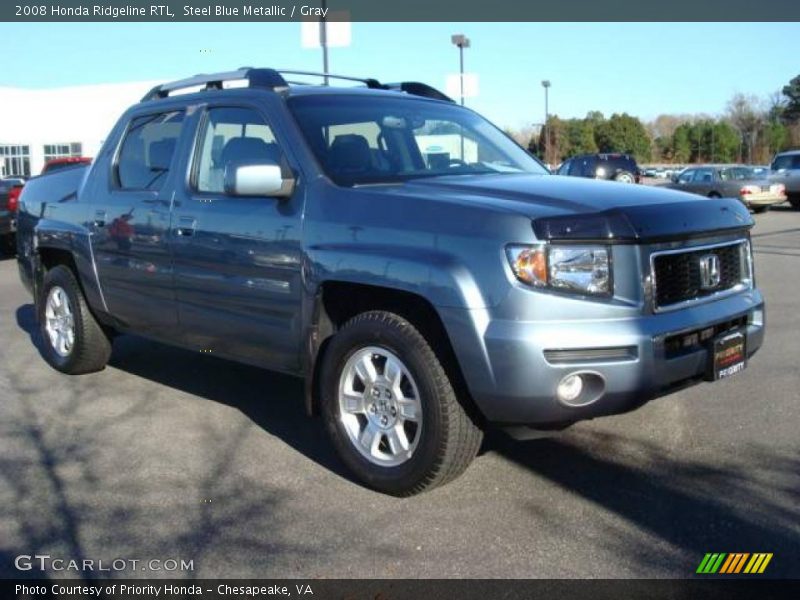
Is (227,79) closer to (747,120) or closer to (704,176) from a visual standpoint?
(704,176)

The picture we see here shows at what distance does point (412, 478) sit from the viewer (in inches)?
158

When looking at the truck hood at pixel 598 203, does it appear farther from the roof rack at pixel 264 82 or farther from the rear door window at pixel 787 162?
the rear door window at pixel 787 162

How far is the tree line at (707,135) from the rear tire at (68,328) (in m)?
64.3

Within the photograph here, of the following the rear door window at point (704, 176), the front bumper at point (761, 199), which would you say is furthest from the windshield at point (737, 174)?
the front bumper at point (761, 199)

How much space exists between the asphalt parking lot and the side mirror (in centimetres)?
141

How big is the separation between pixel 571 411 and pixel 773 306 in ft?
19.7

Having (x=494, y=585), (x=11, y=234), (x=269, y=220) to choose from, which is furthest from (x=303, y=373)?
(x=11, y=234)

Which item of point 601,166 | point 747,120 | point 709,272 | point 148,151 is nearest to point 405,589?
point 709,272

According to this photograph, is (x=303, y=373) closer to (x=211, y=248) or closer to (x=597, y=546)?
(x=211, y=248)

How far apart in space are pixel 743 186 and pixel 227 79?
74.8ft

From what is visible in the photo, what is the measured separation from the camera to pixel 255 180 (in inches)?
171

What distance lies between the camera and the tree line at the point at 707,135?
7681 cm

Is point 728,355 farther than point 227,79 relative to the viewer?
No

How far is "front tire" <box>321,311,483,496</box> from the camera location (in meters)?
3.91
